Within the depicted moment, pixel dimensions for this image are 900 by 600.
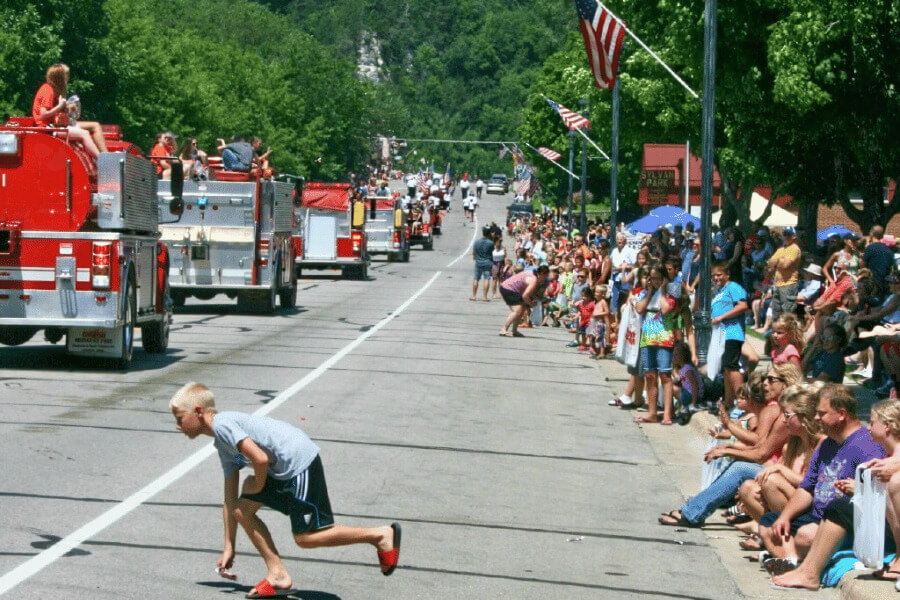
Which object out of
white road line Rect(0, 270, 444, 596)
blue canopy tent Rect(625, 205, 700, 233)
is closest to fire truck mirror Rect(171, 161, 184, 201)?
white road line Rect(0, 270, 444, 596)

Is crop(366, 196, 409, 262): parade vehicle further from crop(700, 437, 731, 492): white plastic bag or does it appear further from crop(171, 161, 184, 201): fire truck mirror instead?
crop(700, 437, 731, 492): white plastic bag

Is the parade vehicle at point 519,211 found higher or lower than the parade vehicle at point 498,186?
lower

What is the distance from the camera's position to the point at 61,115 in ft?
60.7

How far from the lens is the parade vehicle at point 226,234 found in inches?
1114

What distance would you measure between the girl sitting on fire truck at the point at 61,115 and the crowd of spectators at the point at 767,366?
6.96m

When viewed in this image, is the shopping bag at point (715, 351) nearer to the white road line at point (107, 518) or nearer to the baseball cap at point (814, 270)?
the white road line at point (107, 518)

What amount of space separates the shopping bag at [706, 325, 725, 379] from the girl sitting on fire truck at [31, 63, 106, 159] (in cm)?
780

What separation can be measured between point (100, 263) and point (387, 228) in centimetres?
4365

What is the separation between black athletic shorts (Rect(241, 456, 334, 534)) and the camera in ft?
25.9

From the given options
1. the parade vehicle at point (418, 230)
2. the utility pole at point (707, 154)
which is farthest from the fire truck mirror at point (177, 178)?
the parade vehicle at point (418, 230)

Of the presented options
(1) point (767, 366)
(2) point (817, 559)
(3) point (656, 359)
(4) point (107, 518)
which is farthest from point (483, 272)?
(2) point (817, 559)

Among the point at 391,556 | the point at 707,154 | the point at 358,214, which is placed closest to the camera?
Answer: the point at 391,556

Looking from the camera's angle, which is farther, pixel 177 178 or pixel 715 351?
pixel 177 178

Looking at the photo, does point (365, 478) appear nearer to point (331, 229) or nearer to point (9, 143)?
point (9, 143)
